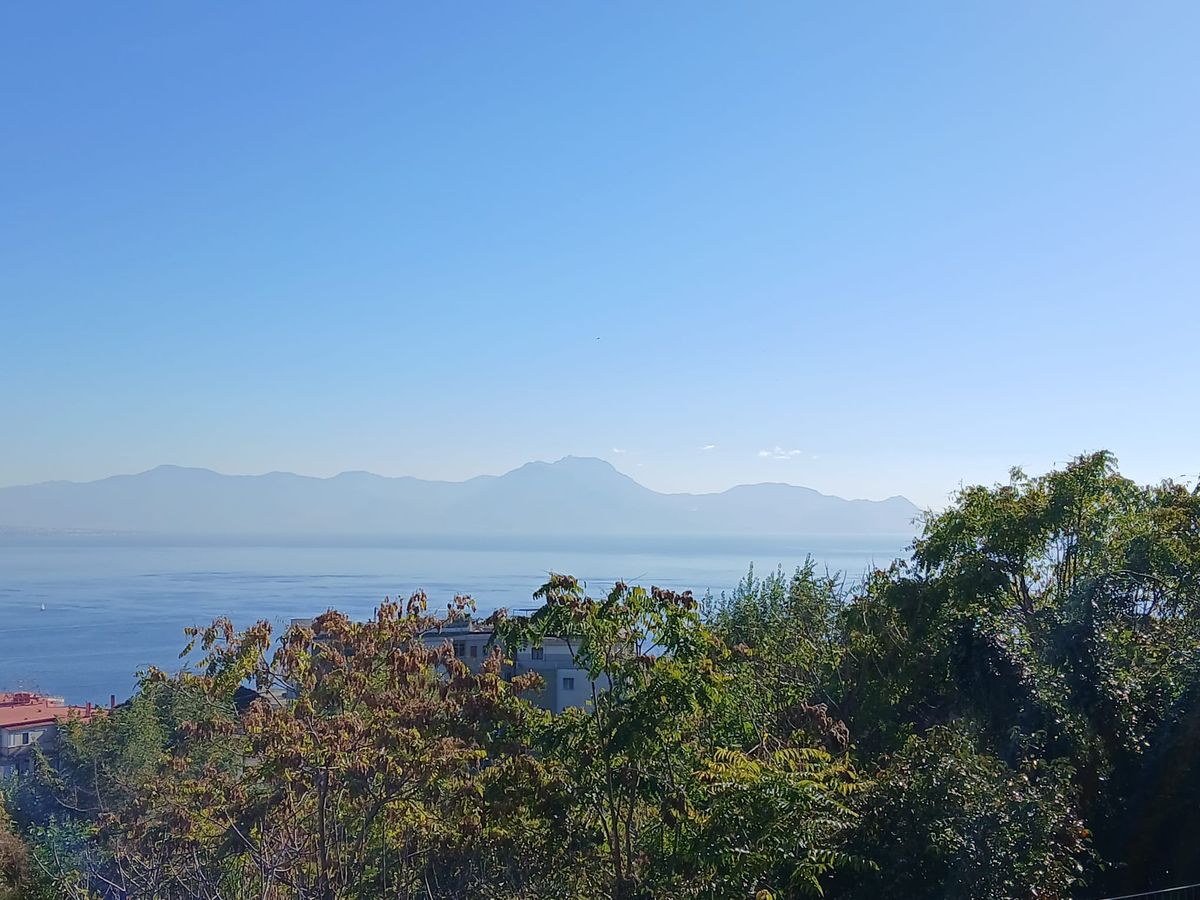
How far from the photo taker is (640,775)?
20.8 ft

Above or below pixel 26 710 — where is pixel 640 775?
above

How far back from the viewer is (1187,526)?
1127 cm

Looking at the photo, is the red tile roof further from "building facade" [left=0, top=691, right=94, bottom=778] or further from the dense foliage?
the dense foliage

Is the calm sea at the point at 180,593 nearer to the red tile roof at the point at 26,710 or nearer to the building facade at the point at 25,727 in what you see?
the building facade at the point at 25,727

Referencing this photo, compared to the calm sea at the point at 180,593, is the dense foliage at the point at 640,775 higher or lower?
higher

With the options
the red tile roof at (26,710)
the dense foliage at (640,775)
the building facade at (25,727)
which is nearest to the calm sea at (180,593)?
the building facade at (25,727)

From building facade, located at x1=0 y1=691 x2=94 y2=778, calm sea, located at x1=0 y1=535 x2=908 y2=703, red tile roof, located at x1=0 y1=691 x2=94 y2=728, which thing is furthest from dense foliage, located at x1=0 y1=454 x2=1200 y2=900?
red tile roof, located at x1=0 y1=691 x2=94 y2=728

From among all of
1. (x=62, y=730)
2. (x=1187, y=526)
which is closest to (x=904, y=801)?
(x=1187, y=526)

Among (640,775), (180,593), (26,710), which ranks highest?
(640,775)

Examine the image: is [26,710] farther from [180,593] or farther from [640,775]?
[180,593]

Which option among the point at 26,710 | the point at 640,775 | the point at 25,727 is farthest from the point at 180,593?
the point at 640,775

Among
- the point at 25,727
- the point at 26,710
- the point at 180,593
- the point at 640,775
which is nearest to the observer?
the point at 640,775

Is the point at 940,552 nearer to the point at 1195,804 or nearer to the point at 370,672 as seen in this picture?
the point at 1195,804

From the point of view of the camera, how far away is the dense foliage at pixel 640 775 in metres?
5.61
